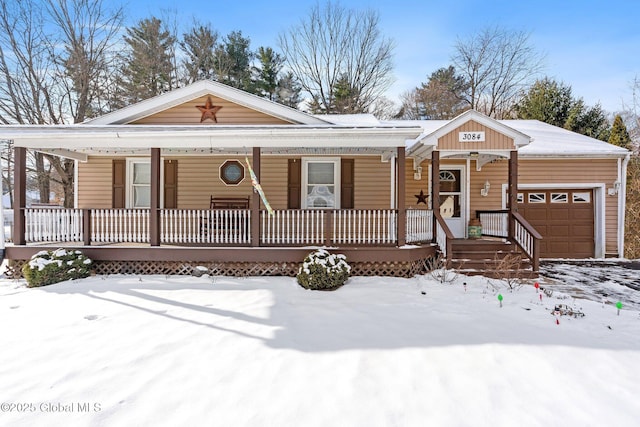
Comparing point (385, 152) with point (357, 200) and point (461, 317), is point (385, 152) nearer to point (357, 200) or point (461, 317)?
point (357, 200)

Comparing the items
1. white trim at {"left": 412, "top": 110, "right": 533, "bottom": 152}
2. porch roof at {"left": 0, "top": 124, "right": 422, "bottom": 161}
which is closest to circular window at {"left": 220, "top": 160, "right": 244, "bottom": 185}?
porch roof at {"left": 0, "top": 124, "right": 422, "bottom": 161}

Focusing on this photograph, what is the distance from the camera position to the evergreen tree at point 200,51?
19.9 meters

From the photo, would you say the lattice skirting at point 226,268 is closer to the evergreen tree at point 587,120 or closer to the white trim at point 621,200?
the white trim at point 621,200

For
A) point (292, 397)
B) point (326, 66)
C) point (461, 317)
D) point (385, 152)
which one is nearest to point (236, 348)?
point (292, 397)

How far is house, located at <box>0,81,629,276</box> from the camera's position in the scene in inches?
279

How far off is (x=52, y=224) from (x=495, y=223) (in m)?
10.4

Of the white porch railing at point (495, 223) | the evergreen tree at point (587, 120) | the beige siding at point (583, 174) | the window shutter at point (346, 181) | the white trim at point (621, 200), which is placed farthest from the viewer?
the evergreen tree at point (587, 120)

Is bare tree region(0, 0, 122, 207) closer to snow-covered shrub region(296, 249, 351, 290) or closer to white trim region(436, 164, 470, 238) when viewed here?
snow-covered shrub region(296, 249, 351, 290)

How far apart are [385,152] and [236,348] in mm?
6204

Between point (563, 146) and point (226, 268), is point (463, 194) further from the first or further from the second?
point (226, 268)

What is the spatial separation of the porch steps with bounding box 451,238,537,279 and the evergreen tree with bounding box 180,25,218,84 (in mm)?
17789

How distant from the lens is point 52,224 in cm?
738

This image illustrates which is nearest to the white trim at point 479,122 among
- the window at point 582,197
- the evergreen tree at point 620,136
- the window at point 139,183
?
the window at point 582,197

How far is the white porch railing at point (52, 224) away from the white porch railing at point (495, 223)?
32.0 feet
